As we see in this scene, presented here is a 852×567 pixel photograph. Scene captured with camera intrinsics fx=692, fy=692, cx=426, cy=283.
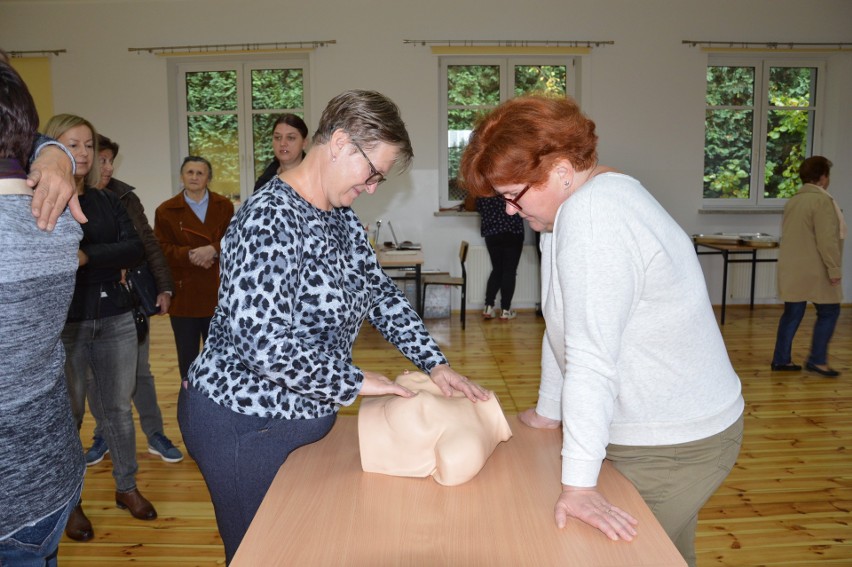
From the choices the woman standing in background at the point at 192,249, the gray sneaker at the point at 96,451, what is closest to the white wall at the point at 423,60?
the woman standing in background at the point at 192,249

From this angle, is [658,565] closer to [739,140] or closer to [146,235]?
[146,235]

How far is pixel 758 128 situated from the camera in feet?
26.1

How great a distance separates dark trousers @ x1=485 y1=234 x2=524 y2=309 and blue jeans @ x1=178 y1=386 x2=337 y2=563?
18.5 ft

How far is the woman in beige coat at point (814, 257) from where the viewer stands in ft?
15.7

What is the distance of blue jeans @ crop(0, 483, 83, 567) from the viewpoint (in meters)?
1.26

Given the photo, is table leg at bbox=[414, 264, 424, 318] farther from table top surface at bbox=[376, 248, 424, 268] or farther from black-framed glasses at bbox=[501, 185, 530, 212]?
black-framed glasses at bbox=[501, 185, 530, 212]

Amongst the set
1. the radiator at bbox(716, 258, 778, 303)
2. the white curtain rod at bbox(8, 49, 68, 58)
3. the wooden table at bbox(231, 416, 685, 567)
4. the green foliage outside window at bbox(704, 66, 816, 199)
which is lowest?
the radiator at bbox(716, 258, 778, 303)

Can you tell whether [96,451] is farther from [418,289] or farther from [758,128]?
[758,128]

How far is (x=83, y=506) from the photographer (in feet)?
9.68

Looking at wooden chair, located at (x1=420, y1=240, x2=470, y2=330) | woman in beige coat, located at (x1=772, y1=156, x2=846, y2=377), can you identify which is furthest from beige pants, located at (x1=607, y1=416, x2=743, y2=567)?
wooden chair, located at (x1=420, y1=240, x2=470, y2=330)

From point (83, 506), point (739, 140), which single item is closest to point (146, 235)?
point (83, 506)

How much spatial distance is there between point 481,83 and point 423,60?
0.77 meters

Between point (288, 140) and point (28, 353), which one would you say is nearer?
point (28, 353)

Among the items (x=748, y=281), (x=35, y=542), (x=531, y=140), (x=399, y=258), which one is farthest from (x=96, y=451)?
(x=748, y=281)
